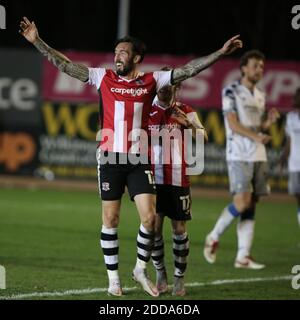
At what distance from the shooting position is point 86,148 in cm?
2384

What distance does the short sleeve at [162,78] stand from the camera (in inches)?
378

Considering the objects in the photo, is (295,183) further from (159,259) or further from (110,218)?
(110,218)

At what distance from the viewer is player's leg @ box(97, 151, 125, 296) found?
9.59 metres

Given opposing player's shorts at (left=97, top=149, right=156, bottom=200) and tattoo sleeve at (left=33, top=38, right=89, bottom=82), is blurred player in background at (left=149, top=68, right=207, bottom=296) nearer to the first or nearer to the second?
opposing player's shorts at (left=97, top=149, right=156, bottom=200)

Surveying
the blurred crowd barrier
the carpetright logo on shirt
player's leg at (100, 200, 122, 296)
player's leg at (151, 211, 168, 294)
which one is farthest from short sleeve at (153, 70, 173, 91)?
the blurred crowd barrier

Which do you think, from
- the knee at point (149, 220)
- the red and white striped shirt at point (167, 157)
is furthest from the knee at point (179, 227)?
the knee at point (149, 220)

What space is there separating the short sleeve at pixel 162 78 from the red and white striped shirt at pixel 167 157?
0.47 meters

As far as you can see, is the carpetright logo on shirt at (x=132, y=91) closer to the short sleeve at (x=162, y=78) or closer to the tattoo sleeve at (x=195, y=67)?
the short sleeve at (x=162, y=78)

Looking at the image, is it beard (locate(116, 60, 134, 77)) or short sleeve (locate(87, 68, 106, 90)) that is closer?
beard (locate(116, 60, 134, 77))

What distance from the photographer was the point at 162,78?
31.5ft

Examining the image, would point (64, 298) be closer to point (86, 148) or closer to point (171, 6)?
point (86, 148)

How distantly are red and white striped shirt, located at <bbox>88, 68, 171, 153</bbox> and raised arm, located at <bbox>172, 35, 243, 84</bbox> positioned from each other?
4.3 inches
